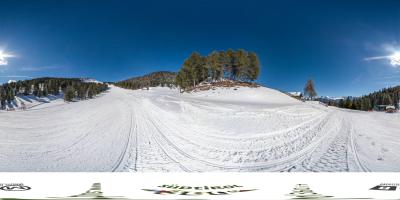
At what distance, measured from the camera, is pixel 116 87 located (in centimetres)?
599

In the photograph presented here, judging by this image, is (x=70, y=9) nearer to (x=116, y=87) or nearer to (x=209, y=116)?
(x=116, y=87)

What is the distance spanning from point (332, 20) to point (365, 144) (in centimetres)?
185

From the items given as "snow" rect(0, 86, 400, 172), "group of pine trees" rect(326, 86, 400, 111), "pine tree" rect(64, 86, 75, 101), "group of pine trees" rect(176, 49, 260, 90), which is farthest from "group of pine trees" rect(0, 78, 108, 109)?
"group of pine trees" rect(326, 86, 400, 111)

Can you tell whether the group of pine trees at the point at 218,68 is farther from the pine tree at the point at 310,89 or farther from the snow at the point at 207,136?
the pine tree at the point at 310,89

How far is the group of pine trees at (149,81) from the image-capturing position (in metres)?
5.98

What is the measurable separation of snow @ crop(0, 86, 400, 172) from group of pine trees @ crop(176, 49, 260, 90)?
0.19 meters

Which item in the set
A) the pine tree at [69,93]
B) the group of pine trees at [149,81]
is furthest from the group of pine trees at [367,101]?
the pine tree at [69,93]

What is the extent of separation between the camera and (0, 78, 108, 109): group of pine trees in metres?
5.80

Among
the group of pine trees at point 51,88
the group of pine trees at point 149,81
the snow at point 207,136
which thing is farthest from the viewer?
the group of pine trees at point 149,81

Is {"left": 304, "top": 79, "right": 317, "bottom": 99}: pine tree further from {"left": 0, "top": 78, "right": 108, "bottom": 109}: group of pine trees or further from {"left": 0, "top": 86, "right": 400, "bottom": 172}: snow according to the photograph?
{"left": 0, "top": 78, "right": 108, "bottom": 109}: group of pine trees

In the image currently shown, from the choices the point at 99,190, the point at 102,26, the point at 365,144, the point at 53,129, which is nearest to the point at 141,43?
the point at 102,26

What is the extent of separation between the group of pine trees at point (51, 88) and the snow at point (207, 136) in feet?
0.45

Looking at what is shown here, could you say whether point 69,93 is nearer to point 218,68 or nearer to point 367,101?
point 218,68

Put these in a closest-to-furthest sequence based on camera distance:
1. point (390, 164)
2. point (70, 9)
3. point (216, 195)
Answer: point (216, 195) → point (390, 164) → point (70, 9)
